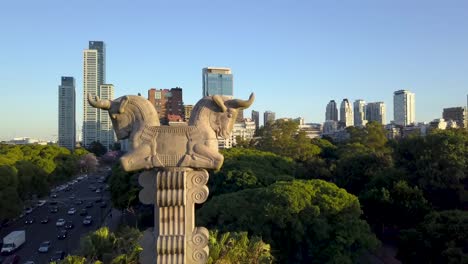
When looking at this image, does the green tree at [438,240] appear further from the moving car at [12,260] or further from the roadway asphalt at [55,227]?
the moving car at [12,260]

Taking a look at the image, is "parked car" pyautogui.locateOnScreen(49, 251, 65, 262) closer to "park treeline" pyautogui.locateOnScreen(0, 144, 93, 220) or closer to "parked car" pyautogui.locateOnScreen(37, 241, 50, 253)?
"parked car" pyautogui.locateOnScreen(37, 241, 50, 253)

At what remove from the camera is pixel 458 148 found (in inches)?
1132

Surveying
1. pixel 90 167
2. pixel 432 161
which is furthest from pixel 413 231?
pixel 90 167

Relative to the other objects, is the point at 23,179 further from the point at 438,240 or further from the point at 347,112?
the point at 347,112

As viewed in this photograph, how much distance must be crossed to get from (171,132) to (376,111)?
157 metres

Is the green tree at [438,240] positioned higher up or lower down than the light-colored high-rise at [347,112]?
lower down

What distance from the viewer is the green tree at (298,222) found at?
1767 cm

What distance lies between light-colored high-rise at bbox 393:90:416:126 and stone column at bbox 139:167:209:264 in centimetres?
14897

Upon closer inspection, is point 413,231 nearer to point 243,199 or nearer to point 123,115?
point 243,199

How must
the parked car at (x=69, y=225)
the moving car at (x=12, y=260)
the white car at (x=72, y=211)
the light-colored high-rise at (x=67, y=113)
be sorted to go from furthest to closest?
1. the light-colored high-rise at (x=67, y=113)
2. the white car at (x=72, y=211)
3. the parked car at (x=69, y=225)
4. the moving car at (x=12, y=260)

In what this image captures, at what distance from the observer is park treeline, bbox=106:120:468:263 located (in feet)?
57.3

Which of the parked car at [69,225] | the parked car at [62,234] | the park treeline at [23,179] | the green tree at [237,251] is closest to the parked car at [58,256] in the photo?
the parked car at [62,234]

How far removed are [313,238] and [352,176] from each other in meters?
17.0

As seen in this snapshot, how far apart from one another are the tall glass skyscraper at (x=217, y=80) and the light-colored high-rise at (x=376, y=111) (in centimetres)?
5181
